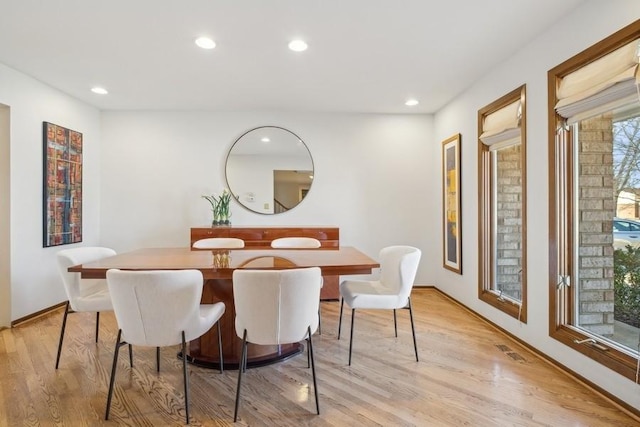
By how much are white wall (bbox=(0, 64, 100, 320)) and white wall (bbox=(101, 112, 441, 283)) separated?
2.65 ft

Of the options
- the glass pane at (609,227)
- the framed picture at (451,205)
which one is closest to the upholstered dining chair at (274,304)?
the glass pane at (609,227)

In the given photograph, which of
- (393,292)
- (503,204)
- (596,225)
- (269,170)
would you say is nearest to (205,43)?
(269,170)

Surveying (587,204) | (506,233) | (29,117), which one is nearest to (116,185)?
(29,117)

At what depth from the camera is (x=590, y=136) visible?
2311mm

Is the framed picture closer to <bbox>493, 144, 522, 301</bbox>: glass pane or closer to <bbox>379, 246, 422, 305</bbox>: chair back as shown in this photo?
<bbox>493, 144, 522, 301</bbox>: glass pane

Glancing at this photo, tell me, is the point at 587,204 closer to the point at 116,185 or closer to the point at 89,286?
the point at 89,286

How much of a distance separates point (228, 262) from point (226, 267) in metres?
0.19

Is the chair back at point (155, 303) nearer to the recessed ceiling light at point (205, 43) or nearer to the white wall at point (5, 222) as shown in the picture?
the recessed ceiling light at point (205, 43)

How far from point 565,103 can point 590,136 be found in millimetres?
268

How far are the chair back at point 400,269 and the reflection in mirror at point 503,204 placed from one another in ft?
3.21

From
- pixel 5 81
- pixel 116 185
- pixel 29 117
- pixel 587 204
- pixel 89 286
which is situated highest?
pixel 5 81

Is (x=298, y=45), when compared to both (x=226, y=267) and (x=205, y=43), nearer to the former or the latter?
(x=205, y=43)

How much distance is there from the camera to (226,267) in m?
2.12

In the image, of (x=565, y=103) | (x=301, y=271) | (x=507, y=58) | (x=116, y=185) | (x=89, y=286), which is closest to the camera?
(x=301, y=271)
